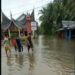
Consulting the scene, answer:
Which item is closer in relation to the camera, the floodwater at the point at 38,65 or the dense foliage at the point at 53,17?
the floodwater at the point at 38,65

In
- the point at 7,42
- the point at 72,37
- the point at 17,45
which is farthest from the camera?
the point at 72,37

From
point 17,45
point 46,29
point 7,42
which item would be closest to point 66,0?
point 17,45

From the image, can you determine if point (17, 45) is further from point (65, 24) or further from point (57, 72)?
point (65, 24)

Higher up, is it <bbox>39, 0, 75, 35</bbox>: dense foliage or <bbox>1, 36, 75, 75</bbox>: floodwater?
<bbox>39, 0, 75, 35</bbox>: dense foliage

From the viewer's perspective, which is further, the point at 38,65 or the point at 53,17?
the point at 53,17

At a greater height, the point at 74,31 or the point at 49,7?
the point at 49,7

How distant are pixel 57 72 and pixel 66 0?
22.8 metres

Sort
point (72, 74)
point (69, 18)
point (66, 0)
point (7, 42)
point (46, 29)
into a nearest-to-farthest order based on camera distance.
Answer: point (72, 74)
point (7, 42)
point (66, 0)
point (69, 18)
point (46, 29)

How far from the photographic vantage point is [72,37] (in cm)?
5619

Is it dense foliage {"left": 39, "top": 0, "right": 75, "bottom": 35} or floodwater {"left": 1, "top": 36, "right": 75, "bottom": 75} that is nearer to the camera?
floodwater {"left": 1, "top": 36, "right": 75, "bottom": 75}

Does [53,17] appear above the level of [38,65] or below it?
above

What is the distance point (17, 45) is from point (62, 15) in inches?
1701

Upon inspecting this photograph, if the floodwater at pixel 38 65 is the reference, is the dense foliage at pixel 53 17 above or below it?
above

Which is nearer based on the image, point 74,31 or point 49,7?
point 74,31
